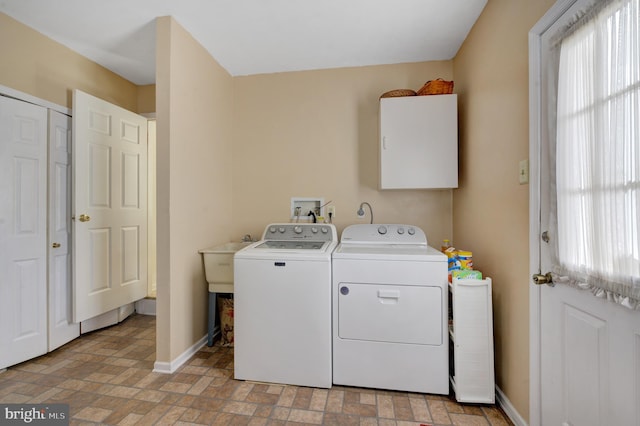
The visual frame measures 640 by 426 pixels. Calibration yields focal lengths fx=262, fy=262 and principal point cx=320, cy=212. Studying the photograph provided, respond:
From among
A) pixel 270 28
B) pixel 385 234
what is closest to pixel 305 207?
pixel 385 234

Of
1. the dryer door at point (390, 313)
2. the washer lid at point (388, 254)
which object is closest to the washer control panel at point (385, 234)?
the washer lid at point (388, 254)

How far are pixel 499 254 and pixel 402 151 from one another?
3.29 feet

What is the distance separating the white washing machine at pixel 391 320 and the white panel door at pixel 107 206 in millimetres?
2140

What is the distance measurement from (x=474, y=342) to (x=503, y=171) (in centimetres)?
101

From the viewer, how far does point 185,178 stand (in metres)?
1.99

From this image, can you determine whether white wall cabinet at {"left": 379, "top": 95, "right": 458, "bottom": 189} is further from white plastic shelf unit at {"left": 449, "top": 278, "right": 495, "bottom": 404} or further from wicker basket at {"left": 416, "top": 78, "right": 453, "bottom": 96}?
white plastic shelf unit at {"left": 449, "top": 278, "right": 495, "bottom": 404}

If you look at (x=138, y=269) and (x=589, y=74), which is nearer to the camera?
(x=589, y=74)

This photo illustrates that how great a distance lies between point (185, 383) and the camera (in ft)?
5.64

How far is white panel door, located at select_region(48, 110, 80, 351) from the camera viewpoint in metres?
2.06

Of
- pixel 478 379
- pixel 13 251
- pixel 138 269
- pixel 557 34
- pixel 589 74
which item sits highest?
pixel 557 34

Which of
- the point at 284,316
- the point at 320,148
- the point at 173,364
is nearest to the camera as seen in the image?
the point at 284,316

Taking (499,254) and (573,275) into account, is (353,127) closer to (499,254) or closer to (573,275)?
(499,254)

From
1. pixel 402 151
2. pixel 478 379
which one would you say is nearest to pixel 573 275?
pixel 478 379

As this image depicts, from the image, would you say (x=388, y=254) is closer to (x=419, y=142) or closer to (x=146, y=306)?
(x=419, y=142)
